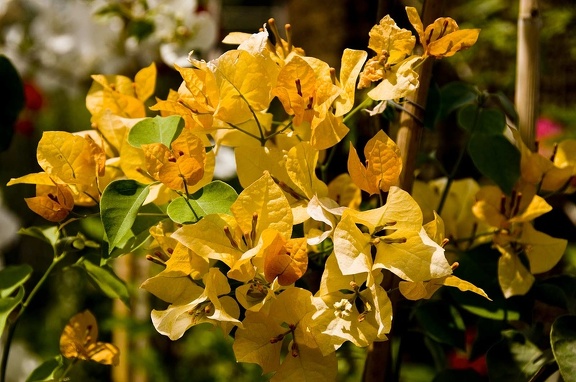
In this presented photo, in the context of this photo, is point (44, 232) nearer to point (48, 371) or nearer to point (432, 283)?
point (48, 371)

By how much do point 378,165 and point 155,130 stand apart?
0.13m

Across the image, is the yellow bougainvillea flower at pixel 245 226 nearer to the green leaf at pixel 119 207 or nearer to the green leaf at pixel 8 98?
the green leaf at pixel 119 207

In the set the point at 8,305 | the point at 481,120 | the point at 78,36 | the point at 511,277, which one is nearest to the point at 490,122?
the point at 481,120

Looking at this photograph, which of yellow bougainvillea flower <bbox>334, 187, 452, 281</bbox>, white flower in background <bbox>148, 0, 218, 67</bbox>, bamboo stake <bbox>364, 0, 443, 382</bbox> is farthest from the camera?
white flower in background <bbox>148, 0, 218, 67</bbox>

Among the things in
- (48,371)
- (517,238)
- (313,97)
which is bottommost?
(48,371)

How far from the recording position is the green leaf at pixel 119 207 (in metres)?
0.36

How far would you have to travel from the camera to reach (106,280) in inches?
17.4

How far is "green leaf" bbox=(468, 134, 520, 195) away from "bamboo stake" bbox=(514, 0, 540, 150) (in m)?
0.08

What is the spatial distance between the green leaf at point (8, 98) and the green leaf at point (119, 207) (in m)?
0.23

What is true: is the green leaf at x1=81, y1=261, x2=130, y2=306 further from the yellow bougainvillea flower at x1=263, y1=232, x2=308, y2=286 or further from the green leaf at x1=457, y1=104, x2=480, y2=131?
the green leaf at x1=457, y1=104, x2=480, y2=131

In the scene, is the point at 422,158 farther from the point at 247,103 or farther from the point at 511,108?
the point at 247,103

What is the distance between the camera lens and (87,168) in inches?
15.6

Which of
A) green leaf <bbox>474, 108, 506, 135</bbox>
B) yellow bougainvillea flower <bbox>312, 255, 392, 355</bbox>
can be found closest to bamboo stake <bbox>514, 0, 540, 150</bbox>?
green leaf <bbox>474, 108, 506, 135</bbox>

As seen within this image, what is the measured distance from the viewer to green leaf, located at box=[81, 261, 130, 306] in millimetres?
442
